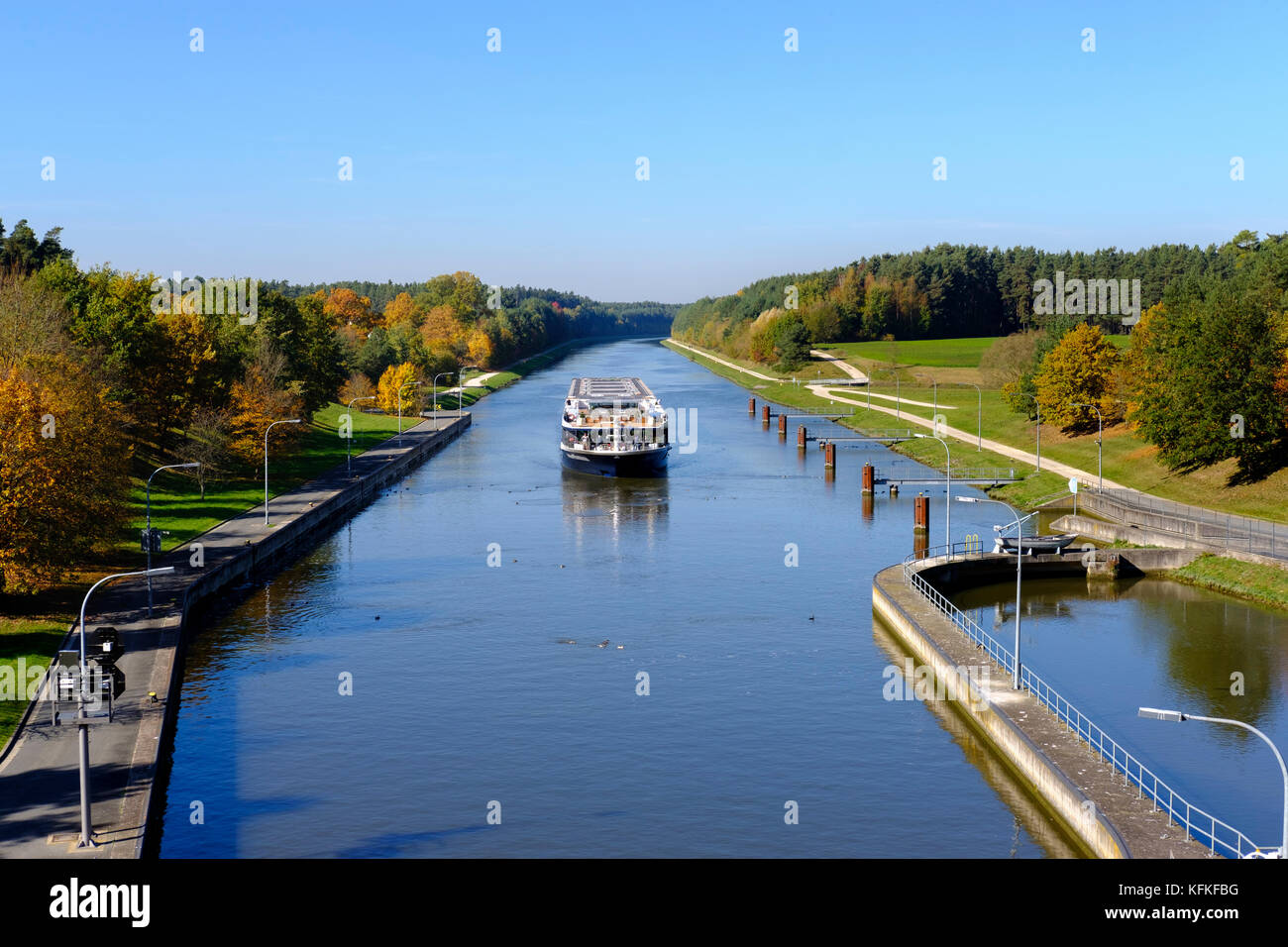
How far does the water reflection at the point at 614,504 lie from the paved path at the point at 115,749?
24.8 meters

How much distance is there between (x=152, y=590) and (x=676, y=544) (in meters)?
31.7

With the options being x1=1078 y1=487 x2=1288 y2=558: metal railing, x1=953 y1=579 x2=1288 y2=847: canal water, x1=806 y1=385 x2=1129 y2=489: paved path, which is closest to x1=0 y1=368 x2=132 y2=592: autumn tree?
x1=953 y1=579 x2=1288 y2=847: canal water

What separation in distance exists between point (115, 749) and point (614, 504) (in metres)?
58.4

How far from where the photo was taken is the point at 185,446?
87625 millimetres

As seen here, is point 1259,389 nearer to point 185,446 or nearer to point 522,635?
point 522,635

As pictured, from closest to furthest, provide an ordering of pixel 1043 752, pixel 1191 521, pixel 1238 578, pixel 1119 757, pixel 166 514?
pixel 1043 752
pixel 1119 757
pixel 1238 578
pixel 1191 521
pixel 166 514

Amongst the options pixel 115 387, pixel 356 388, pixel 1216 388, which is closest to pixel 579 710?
pixel 115 387

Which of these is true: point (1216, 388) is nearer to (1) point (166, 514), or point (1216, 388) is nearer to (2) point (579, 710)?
(2) point (579, 710)

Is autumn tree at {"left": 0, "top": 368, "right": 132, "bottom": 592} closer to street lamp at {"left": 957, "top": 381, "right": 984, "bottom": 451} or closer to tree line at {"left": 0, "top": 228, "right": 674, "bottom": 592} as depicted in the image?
tree line at {"left": 0, "top": 228, "right": 674, "bottom": 592}

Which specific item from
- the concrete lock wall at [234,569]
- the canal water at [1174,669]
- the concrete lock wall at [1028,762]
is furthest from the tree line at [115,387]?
the canal water at [1174,669]

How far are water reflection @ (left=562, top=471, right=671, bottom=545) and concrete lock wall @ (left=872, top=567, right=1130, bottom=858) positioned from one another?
104 feet

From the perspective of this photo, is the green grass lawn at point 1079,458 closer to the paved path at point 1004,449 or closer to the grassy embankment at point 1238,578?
the paved path at point 1004,449

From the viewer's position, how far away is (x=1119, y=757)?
39.6 m
